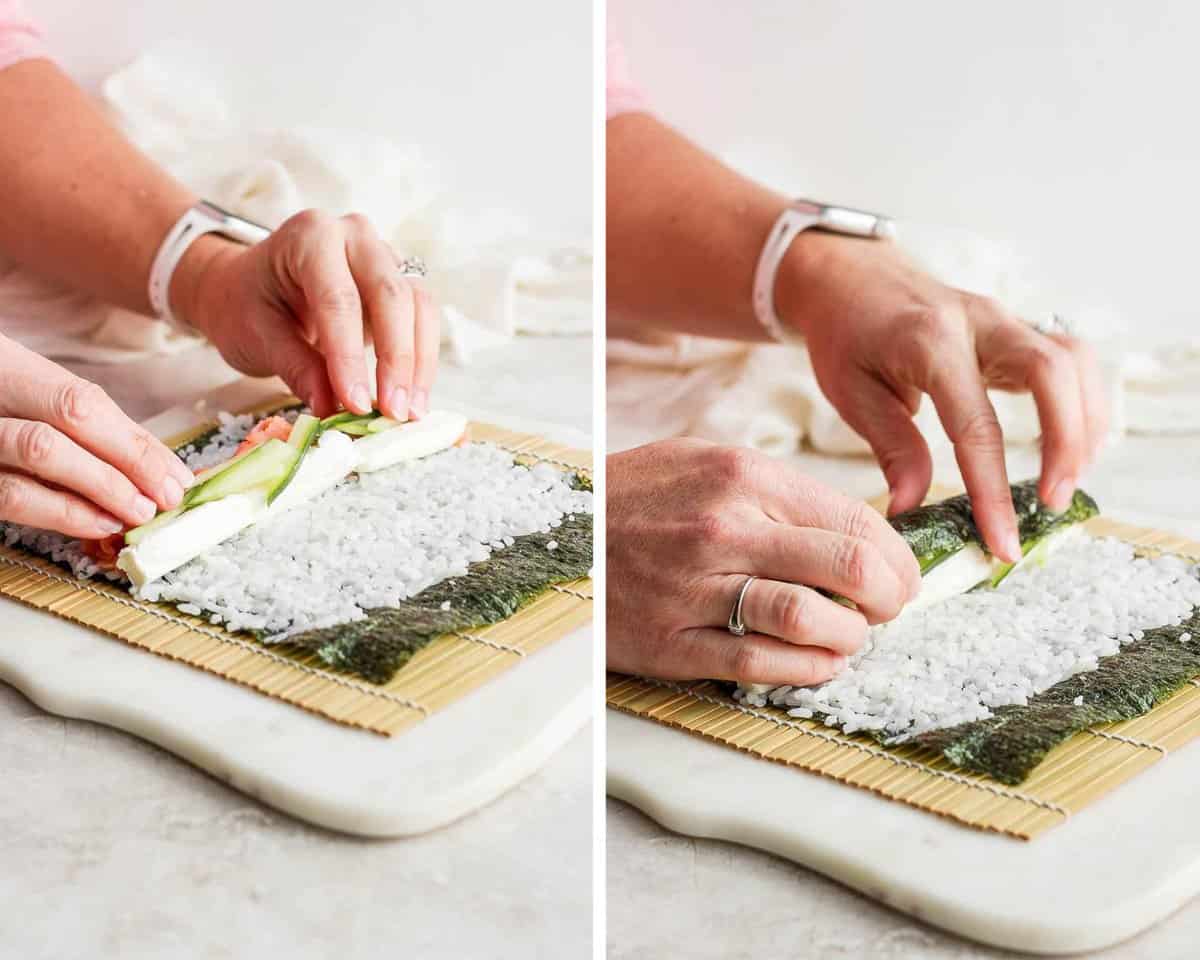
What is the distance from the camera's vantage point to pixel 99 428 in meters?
0.98

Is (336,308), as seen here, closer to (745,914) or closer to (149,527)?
(149,527)

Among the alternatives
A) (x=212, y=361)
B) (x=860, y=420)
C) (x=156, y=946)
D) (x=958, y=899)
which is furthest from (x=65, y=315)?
(x=958, y=899)

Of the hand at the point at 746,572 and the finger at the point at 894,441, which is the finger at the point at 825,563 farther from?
the finger at the point at 894,441

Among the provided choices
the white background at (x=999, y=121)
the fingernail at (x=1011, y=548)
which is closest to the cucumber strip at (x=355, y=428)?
the fingernail at (x=1011, y=548)

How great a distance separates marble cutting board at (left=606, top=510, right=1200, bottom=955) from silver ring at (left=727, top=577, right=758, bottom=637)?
0.06m

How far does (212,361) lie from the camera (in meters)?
1.44

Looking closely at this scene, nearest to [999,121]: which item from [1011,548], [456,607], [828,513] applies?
[1011,548]

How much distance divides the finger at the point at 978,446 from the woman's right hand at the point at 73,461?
1.70 ft

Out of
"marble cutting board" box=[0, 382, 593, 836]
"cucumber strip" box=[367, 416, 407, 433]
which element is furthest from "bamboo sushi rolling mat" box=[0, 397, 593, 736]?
"cucumber strip" box=[367, 416, 407, 433]

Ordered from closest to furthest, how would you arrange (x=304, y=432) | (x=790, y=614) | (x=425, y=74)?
(x=790, y=614) < (x=304, y=432) < (x=425, y=74)

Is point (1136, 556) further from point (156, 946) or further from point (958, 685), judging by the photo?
point (156, 946)

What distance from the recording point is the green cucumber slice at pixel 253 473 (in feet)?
3.27

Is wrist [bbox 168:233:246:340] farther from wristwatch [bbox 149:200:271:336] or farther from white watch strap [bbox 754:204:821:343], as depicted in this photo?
white watch strap [bbox 754:204:821:343]

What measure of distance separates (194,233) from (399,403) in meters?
0.33
